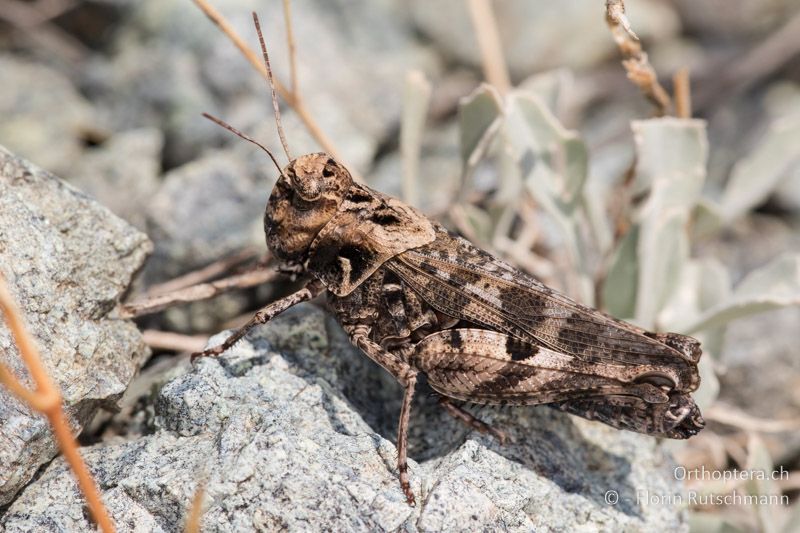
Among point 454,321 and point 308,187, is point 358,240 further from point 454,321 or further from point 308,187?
point 454,321

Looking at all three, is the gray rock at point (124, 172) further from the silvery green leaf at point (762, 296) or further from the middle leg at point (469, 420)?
the silvery green leaf at point (762, 296)

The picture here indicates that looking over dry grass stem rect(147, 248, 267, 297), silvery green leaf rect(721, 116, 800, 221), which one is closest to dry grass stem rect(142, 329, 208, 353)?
dry grass stem rect(147, 248, 267, 297)

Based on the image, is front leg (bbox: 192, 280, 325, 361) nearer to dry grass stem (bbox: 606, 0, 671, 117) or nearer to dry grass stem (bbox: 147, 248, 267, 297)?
dry grass stem (bbox: 147, 248, 267, 297)

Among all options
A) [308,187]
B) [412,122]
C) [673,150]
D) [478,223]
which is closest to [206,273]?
[308,187]

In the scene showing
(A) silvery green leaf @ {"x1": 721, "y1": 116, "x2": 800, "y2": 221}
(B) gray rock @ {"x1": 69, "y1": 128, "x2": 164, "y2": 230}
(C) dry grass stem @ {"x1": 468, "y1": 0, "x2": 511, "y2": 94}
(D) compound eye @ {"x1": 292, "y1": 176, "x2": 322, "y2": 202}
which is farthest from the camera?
(C) dry grass stem @ {"x1": 468, "y1": 0, "x2": 511, "y2": 94}

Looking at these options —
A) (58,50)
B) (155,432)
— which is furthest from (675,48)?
(155,432)

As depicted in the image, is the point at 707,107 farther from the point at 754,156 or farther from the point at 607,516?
the point at 607,516
